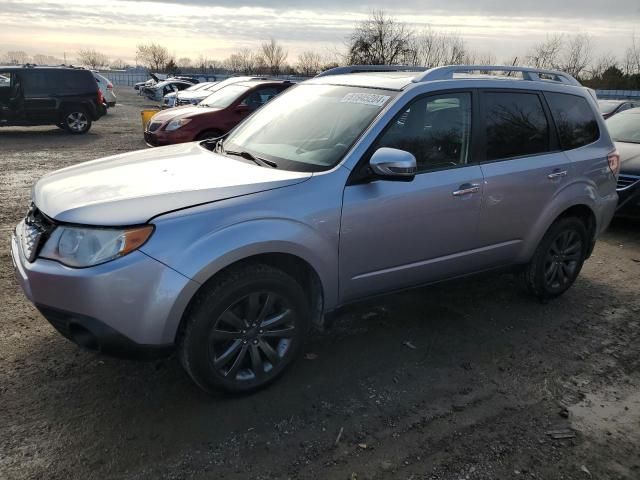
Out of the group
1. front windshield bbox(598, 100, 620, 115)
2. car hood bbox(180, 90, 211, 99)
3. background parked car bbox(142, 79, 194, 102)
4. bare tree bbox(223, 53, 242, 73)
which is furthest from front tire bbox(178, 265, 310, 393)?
bare tree bbox(223, 53, 242, 73)

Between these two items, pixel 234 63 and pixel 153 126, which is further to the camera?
pixel 234 63

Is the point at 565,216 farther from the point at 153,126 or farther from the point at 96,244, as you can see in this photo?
the point at 153,126

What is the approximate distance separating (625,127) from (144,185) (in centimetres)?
781

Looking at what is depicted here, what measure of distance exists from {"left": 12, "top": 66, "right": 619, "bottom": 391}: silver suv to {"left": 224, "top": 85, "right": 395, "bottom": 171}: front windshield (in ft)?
0.05

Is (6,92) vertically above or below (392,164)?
below

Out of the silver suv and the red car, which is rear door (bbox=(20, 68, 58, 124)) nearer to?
the red car

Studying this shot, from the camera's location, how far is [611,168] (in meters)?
4.70

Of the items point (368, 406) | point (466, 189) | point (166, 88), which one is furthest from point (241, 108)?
point (166, 88)

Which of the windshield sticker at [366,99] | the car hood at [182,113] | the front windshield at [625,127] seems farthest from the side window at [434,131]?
the car hood at [182,113]

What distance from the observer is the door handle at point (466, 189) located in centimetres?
363

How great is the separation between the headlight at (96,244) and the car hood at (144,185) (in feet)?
0.15

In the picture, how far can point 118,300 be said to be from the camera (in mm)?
2568

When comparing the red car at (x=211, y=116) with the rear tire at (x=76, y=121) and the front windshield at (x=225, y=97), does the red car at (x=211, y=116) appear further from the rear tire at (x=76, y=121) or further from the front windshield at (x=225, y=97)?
the rear tire at (x=76, y=121)

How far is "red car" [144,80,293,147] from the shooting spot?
32.5 ft
